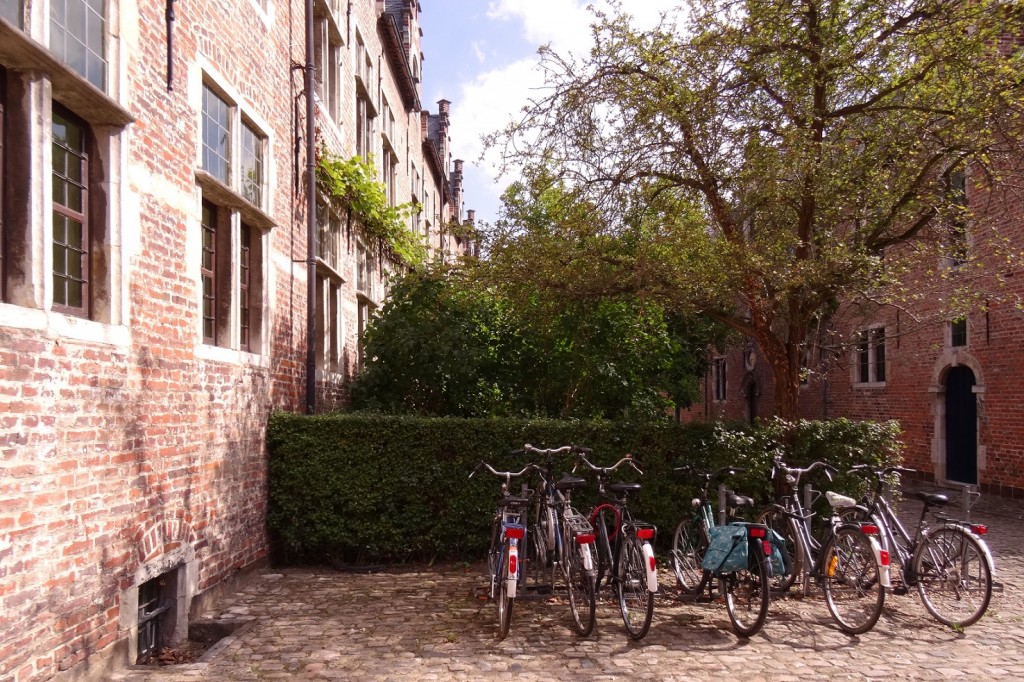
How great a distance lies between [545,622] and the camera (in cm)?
A: 596

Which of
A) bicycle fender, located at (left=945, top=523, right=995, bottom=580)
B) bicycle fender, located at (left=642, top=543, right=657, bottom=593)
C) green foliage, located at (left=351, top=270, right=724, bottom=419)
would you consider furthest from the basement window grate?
→ bicycle fender, located at (left=945, top=523, right=995, bottom=580)

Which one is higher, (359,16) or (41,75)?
(359,16)

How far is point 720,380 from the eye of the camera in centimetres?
3488

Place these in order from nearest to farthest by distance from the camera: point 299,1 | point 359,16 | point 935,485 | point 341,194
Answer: point 299,1 → point 341,194 → point 359,16 → point 935,485

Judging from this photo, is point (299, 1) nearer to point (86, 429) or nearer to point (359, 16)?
point (359, 16)

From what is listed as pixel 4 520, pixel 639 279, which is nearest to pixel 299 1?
pixel 639 279

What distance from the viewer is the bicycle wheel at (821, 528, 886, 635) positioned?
18.7ft

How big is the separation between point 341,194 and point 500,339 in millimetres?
2973

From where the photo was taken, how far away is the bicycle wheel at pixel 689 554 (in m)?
6.70

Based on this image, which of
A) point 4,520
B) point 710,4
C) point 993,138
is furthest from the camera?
point 710,4

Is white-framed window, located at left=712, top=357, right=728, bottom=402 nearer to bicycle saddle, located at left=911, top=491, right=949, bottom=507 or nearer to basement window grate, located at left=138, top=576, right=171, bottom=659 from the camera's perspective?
bicycle saddle, located at left=911, top=491, right=949, bottom=507

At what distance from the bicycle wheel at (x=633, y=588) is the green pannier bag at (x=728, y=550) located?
25.1 inches

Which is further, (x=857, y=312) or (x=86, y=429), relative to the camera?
(x=857, y=312)

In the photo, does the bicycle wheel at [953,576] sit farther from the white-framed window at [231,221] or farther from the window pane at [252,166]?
the window pane at [252,166]
